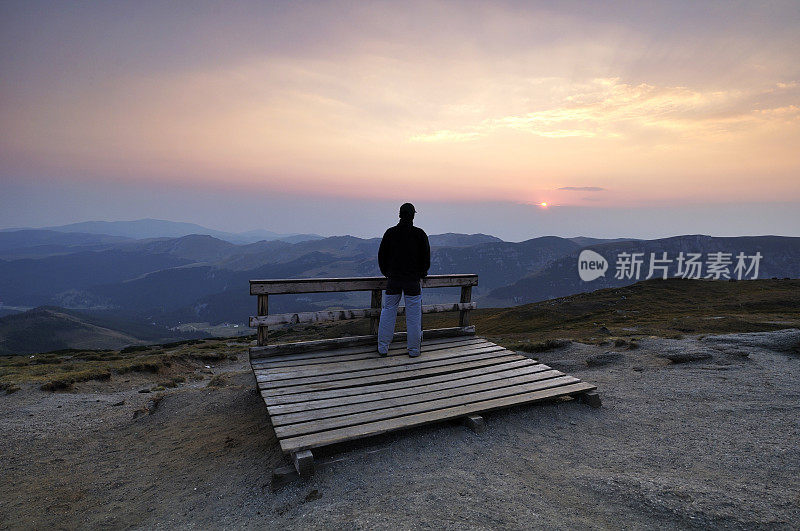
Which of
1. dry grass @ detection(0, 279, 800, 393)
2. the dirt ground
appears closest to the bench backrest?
the dirt ground

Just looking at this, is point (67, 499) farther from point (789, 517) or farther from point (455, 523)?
point (789, 517)

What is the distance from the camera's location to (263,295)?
8.71 meters

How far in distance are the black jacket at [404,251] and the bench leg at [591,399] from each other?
423cm

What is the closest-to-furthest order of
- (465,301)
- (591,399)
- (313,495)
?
1. (313,495)
2. (591,399)
3. (465,301)

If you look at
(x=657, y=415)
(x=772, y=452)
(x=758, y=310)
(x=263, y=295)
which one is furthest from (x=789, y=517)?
(x=758, y=310)

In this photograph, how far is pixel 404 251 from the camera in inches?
347

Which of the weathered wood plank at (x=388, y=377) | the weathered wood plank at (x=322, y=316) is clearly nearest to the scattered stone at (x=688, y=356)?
the weathered wood plank at (x=388, y=377)

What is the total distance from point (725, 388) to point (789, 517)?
5735mm

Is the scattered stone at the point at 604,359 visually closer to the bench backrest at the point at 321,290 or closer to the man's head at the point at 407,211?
the bench backrest at the point at 321,290

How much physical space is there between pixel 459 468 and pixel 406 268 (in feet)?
14.2

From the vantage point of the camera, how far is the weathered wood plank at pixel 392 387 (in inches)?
269

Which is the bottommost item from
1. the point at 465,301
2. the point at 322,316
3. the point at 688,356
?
the point at 688,356

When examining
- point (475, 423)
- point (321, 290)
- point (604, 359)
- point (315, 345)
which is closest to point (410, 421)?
point (475, 423)

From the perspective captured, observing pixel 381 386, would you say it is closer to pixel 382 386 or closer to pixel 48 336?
pixel 382 386
